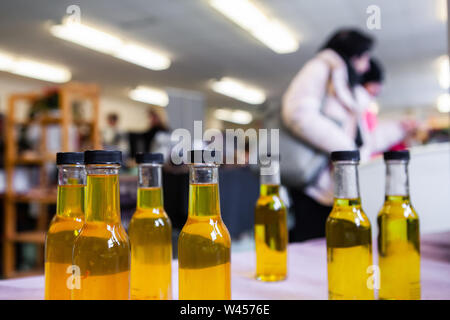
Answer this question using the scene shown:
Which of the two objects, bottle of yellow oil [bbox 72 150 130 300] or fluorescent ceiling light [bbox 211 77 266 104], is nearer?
bottle of yellow oil [bbox 72 150 130 300]

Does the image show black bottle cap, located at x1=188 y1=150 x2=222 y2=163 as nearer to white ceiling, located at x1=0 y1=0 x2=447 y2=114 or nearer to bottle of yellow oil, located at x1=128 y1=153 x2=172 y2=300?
bottle of yellow oil, located at x1=128 y1=153 x2=172 y2=300

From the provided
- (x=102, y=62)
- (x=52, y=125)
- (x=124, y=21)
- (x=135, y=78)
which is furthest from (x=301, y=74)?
(x=135, y=78)

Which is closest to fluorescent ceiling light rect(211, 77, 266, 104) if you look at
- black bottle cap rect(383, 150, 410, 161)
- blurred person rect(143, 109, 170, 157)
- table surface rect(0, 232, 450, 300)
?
blurred person rect(143, 109, 170, 157)

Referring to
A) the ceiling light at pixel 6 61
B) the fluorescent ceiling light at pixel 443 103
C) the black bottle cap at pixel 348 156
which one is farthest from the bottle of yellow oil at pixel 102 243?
the fluorescent ceiling light at pixel 443 103

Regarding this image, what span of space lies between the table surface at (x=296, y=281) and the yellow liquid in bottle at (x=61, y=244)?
12cm

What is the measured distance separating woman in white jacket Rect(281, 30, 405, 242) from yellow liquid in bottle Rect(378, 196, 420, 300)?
853mm

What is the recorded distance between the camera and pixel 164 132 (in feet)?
12.6

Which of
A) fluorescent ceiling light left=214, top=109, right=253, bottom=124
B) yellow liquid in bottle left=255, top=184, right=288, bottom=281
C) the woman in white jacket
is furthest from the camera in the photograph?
fluorescent ceiling light left=214, top=109, right=253, bottom=124

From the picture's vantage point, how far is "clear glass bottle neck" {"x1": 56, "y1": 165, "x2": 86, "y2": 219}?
0.40m

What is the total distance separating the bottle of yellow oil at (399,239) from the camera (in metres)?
0.46

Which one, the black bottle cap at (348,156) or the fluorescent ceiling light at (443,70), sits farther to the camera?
the fluorescent ceiling light at (443,70)

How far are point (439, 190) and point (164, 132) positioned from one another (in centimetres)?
320

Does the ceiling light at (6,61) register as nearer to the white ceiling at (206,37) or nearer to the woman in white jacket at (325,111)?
the white ceiling at (206,37)

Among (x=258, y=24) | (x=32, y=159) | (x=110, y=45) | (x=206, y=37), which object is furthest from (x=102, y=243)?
(x=110, y=45)
